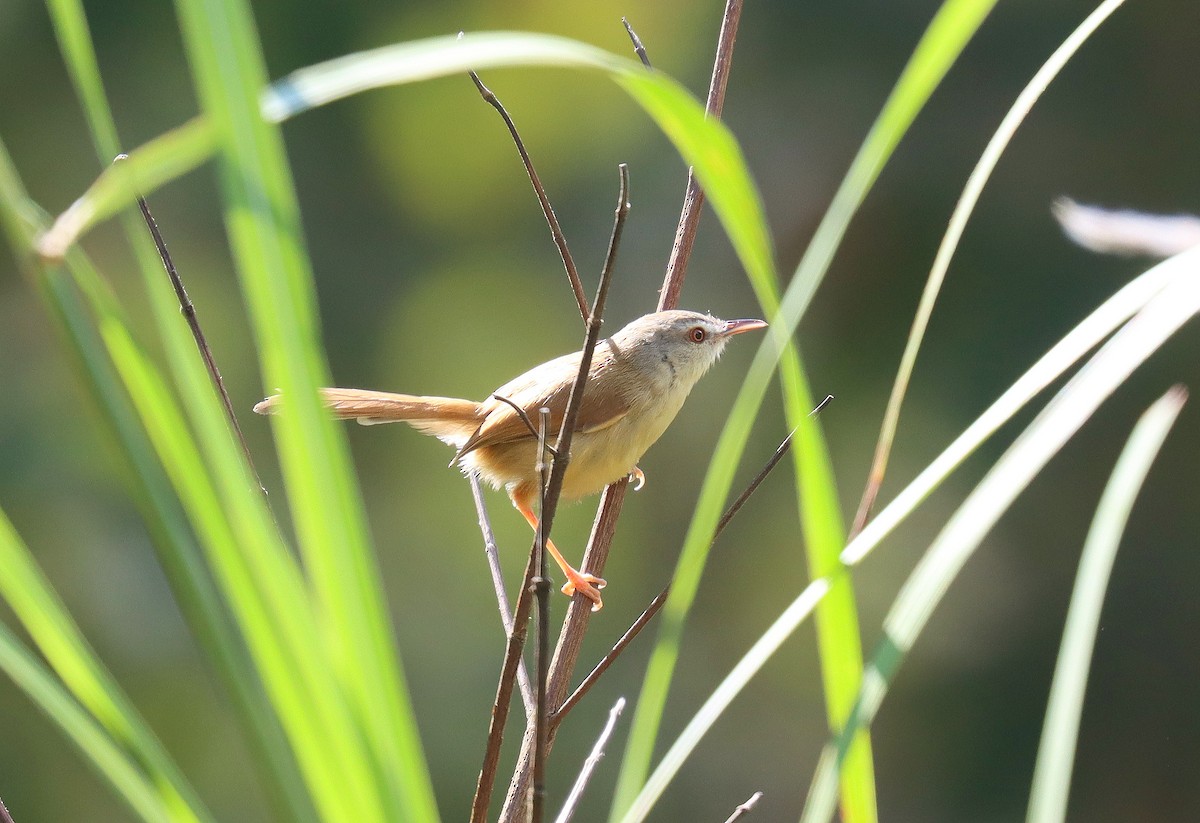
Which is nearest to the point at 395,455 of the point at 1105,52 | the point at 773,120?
the point at 773,120

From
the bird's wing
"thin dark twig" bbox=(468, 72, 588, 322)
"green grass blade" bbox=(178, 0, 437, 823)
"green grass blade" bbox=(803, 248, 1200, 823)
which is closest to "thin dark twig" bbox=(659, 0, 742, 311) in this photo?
"thin dark twig" bbox=(468, 72, 588, 322)

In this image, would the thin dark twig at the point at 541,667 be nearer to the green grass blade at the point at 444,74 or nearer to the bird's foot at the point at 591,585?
the green grass blade at the point at 444,74

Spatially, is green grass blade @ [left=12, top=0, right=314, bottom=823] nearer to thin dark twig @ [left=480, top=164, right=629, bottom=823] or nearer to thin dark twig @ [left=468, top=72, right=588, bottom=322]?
thin dark twig @ [left=480, top=164, right=629, bottom=823]

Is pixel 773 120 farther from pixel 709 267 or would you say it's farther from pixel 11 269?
pixel 11 269

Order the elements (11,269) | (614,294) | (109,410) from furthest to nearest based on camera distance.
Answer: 1. (11,269)
2. (614,294)
3. (109,410)

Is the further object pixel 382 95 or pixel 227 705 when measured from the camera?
pixel 382 95

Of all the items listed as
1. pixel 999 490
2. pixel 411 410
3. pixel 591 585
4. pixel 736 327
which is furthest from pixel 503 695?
pixel 736 327
